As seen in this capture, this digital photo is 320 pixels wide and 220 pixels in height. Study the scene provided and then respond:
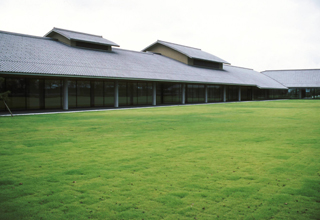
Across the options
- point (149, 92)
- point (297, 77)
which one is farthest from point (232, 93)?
point (297, 77)

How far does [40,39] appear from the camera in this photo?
31078mm

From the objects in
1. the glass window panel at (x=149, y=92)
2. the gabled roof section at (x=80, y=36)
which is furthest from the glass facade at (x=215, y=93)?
the gabled roof section at (x=80, y=36)

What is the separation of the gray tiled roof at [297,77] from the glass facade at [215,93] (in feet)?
93.0

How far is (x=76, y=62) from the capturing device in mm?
27703

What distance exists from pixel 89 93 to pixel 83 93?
0.77 metres

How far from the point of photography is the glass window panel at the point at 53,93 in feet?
86.5

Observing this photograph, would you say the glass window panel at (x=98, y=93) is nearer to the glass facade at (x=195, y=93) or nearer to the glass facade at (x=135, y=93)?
the glass facade at (x=135, y=93)

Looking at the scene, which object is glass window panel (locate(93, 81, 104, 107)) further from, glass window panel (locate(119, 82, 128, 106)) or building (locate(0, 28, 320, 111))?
glass window panel (locate(119, 82, 128, 106))

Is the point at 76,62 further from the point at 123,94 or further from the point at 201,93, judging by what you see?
the point at 201,93

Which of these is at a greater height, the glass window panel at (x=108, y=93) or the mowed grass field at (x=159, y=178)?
the glass window panel at (x=108, y=93)

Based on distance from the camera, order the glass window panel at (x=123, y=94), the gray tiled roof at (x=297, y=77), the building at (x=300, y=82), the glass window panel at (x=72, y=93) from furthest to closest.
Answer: the gray tiled roof at (x=297, y=77)
the building at (x=300, y=82)
the glass window panel at (x=123, y=94)
the glass window panel at (x=72, y=93)

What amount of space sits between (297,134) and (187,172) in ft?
24.0

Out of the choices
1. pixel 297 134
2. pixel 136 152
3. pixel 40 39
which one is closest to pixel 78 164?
pixel 136 152

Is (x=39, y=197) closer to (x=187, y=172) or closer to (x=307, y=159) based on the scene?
(x=187, y=172)
